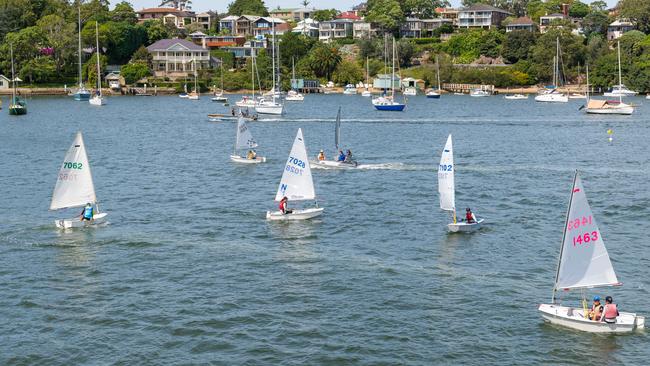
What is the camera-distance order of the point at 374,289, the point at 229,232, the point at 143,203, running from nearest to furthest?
the point at 374,289 → the point at 229,232 → the point at 143,203

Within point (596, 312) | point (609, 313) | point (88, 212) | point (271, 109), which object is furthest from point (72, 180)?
point (271, 109)

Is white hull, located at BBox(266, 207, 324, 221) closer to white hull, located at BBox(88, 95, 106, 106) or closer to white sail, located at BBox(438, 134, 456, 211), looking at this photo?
white sail, located at BBox(438, 134, 456, 211)

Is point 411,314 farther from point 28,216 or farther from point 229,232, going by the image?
point 28,216

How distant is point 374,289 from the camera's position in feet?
132

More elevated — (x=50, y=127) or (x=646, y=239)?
(x=50, y=127)

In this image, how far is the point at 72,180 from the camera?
53.0 meters

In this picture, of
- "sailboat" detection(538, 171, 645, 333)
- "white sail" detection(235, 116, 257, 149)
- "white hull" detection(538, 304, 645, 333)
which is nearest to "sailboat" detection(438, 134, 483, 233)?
"sailboat" detection(538, 171, 645, 333)

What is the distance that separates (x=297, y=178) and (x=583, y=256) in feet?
76.5

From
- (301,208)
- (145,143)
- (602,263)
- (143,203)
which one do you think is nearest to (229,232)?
(301,208)

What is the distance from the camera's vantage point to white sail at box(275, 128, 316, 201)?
55.0 m

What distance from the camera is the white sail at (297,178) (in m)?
55.0

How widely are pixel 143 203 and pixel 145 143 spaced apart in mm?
43860

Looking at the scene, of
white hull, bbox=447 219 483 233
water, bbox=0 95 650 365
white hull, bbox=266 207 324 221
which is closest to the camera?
water, bbox=0 95 650 365

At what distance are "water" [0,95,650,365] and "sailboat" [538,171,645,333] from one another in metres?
0.65
